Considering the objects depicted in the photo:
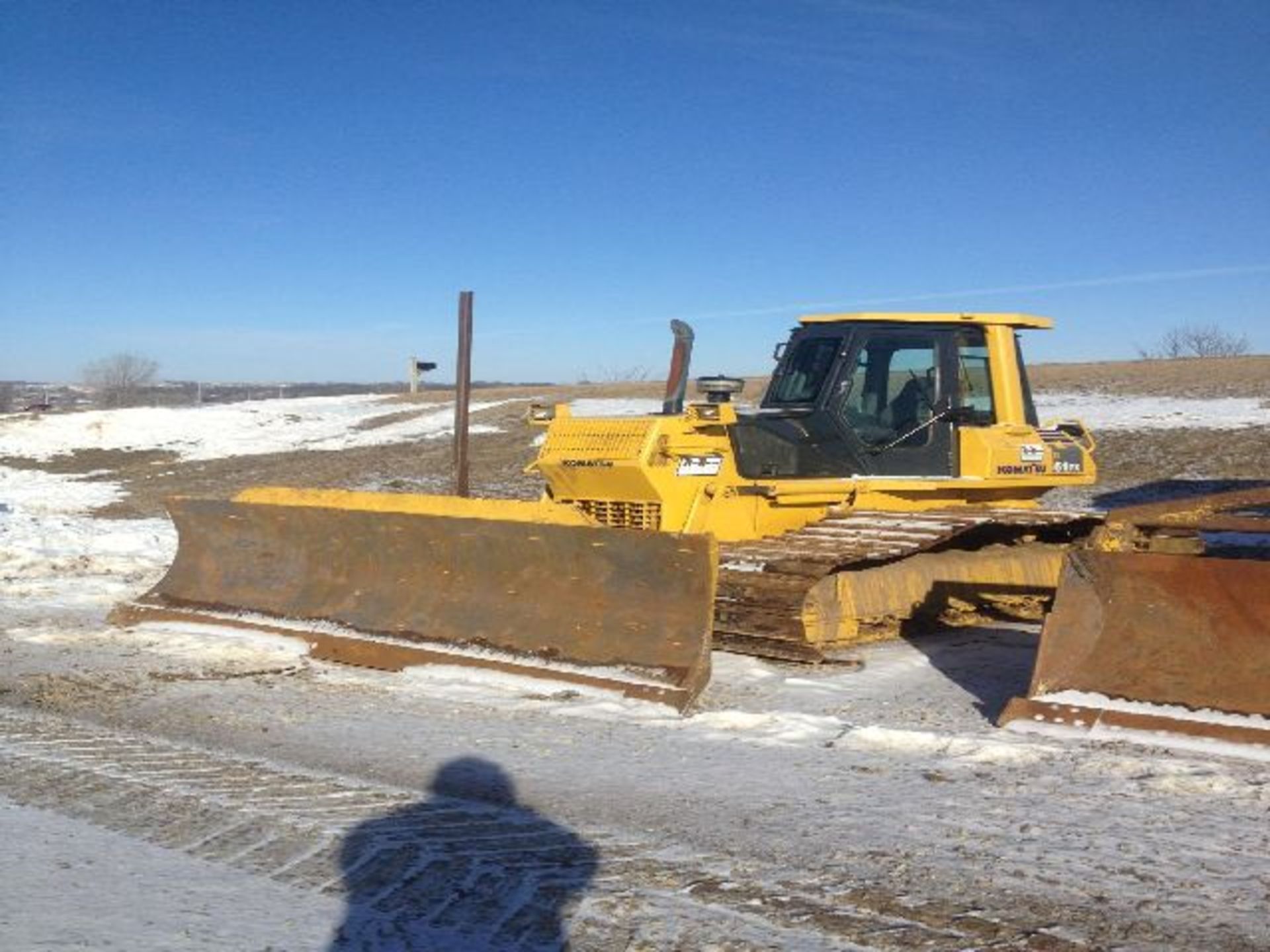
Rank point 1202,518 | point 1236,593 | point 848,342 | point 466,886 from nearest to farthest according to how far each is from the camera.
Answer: point 466,886 < point 1236,593 < point 1202,518 < point 848,342

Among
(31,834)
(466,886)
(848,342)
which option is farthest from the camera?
(848,342)

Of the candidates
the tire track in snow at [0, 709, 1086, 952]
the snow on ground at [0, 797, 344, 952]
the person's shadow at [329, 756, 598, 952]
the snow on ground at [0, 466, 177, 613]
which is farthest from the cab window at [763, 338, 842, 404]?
the snow on ground at [0, 797, 344, 952]

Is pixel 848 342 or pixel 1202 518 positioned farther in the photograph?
pixel 848 342

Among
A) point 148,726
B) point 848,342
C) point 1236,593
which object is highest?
point 848,342

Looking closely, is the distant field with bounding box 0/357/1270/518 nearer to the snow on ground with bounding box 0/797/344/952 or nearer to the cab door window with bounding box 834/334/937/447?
the cab door window with bounding box 834/334/937/447

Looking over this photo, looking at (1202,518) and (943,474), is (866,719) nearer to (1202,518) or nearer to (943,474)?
(1202,518)

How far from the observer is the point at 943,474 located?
→ 9.23 metres

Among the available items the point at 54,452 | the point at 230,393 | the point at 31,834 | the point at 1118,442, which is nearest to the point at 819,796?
the point at 31,834

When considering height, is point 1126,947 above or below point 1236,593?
below

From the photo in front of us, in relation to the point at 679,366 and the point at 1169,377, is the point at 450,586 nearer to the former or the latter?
the point at 679,366

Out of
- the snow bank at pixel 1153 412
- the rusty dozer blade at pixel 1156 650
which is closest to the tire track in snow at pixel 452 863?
the rusty dozer blade at pixel 1156 650

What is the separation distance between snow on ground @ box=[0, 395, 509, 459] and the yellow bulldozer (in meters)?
22.1

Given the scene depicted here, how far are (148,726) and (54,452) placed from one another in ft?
97.5

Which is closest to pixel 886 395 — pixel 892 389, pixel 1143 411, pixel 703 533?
pixel 892 389
